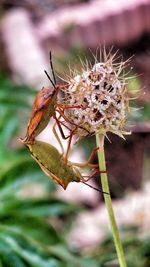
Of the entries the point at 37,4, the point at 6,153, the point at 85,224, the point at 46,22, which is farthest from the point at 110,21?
the point at 6,153

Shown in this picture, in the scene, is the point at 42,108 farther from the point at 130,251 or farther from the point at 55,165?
the point at 130,251

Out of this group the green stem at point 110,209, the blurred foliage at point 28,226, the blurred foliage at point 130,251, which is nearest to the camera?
the green stem at point 110,209

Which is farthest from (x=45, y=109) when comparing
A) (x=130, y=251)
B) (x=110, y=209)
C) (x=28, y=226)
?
(x=130, y=251)

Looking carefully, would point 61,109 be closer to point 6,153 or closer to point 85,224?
point 6,153

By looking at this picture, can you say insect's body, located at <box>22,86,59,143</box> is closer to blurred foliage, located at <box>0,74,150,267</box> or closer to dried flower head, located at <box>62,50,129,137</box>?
dried flower head, located at <box>62,50,129,137</box>

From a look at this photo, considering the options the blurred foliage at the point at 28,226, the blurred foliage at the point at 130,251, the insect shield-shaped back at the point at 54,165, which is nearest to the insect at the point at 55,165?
the insect shield-shaped back at the point at 54,165

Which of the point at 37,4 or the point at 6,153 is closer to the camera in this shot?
the point at 6,153

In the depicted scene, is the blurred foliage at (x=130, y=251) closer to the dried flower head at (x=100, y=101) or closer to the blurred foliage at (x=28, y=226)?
the blurred foliage at (x=28, y=226)
